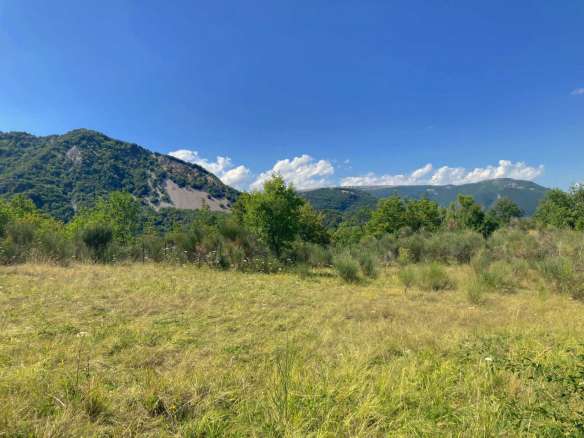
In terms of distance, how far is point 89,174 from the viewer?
132 m

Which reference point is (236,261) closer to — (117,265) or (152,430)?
(117,265)

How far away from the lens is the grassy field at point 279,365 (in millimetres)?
2051

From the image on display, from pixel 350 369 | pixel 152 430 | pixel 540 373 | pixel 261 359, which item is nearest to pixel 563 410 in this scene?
pixel 540 373

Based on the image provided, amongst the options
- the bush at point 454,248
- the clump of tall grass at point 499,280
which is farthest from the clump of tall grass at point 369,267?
the bush at point 454,248

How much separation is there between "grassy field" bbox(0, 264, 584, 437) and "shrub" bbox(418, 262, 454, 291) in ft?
6.14

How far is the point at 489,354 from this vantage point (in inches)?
131

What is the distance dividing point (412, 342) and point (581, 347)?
223 cm

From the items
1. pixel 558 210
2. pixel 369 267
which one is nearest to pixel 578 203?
pixel 558 210

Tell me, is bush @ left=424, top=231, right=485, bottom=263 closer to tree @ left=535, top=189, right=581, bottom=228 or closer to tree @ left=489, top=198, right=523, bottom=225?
tree @ left=535, top=189, right=581, bottom=228

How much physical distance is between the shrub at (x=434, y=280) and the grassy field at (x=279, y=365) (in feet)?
6.14

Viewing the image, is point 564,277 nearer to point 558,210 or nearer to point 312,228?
point 312,228

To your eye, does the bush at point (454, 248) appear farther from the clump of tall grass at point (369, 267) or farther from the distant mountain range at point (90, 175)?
the distant mountain range at point (90, 175)

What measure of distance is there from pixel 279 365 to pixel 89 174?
16615cm

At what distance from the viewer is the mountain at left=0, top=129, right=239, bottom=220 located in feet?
332
